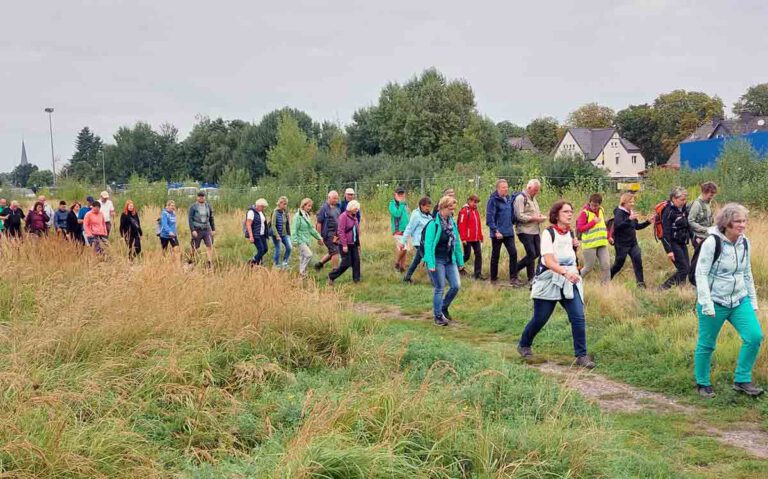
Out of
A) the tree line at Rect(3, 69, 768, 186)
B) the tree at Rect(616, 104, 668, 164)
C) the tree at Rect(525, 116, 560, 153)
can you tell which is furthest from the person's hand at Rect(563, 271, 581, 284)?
the tree at Rect(525, 116, 560, 153)

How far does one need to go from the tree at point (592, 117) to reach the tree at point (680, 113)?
27.5 feet

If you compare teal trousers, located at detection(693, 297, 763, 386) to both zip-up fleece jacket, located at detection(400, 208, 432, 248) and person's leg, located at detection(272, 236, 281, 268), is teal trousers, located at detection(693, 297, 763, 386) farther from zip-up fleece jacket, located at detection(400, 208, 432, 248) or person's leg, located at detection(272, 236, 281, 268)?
person's leg, located at detection(272, 236, 281, 268)

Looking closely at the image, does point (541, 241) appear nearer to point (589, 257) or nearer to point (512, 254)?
point (589, 257)

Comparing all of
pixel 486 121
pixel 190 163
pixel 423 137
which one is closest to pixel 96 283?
pixel 423 137

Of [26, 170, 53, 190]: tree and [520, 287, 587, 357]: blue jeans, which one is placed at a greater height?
[26, 170, 53, 190]: tree

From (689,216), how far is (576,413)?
606 centimetres

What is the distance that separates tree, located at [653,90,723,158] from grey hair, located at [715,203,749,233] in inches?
3134

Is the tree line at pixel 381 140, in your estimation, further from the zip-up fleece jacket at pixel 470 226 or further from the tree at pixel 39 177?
the zip-up fleece jacket at pixel 470 226

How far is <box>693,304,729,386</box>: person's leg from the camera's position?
6.23m

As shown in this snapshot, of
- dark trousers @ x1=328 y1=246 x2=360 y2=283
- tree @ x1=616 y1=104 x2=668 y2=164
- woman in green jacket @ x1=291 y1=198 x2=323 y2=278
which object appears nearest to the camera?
dark trousers @ x1=328 y1=246 x2=360 y2=283

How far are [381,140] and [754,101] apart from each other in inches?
2575

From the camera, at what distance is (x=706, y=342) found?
20.6ft

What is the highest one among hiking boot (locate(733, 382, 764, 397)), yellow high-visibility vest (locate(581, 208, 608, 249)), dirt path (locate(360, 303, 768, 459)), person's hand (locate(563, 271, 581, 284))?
yellow high-visibility vest (locate(581, 208, 608, 249))

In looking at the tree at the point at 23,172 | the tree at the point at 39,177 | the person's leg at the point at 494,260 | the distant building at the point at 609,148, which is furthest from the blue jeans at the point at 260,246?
the tree at the point at 23,172
